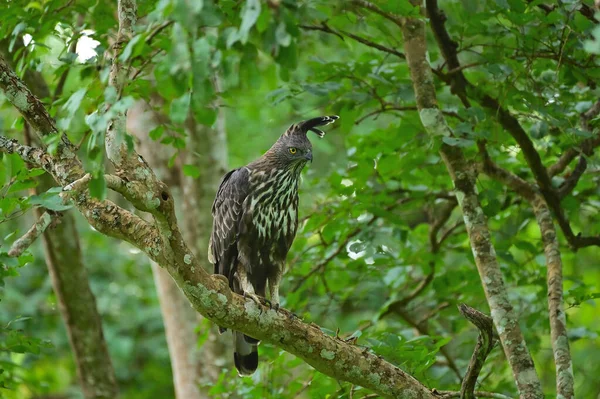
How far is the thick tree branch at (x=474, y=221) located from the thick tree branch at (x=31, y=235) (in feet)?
7.44

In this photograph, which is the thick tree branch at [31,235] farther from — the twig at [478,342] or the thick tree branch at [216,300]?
the twig at [478,342]

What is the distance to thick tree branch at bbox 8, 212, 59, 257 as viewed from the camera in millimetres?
3939

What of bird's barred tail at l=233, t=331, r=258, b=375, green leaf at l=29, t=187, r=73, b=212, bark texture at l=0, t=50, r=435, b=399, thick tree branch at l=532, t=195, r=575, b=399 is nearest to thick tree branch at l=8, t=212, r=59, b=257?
bark texture at l=0, t=50, r=435, b=399

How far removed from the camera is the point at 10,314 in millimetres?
9156

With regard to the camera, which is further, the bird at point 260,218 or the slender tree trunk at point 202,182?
the slender tree trunk at point 202,182

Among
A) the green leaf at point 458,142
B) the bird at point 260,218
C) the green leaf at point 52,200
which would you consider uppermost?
the bird at point 260,218

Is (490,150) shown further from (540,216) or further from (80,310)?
(80,310)

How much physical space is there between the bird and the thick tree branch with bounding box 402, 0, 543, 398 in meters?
0.84

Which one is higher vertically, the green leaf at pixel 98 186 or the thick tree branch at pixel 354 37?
the thick tree branch at pixel 354 37

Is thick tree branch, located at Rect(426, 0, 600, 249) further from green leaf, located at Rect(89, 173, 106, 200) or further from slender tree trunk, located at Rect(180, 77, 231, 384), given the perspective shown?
green leaf, located at Rect(89, 173, 106, 200)

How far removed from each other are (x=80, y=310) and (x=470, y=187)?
359 cm

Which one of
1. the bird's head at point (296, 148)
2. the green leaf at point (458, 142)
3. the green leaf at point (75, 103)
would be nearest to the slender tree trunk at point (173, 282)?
the bird's head at point (296, 148)

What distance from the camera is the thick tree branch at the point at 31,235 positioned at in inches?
155

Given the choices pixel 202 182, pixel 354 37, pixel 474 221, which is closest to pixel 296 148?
pixel 354 37
